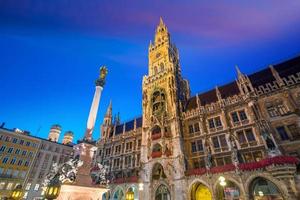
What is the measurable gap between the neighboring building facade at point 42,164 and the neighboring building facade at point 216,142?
72.5 ft

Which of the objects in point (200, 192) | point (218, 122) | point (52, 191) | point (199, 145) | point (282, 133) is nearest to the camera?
point (52, 191)

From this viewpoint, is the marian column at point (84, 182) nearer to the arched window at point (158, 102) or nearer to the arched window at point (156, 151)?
the arched window at point (156, 151)

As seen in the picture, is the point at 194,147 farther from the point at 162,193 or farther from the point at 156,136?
the point at 162,193

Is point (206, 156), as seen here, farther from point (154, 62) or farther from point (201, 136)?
point (154, 62)

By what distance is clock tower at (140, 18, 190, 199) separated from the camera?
2899cm

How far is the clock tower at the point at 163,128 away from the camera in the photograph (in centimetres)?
2899

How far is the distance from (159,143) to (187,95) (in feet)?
54.9

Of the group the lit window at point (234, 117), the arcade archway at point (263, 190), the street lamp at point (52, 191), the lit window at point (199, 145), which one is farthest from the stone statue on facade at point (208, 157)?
the street lamp at point (52, 191)

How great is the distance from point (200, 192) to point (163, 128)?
12826 millimetres

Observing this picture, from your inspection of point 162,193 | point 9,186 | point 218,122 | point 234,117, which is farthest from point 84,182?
point 9,186

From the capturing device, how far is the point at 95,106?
70.8 ft

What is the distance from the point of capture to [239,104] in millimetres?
27953

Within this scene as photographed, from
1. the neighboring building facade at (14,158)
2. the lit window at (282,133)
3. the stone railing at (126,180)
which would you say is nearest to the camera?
the lit window at (282,133)

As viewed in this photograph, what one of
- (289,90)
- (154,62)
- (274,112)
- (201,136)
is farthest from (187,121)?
(154,62)
